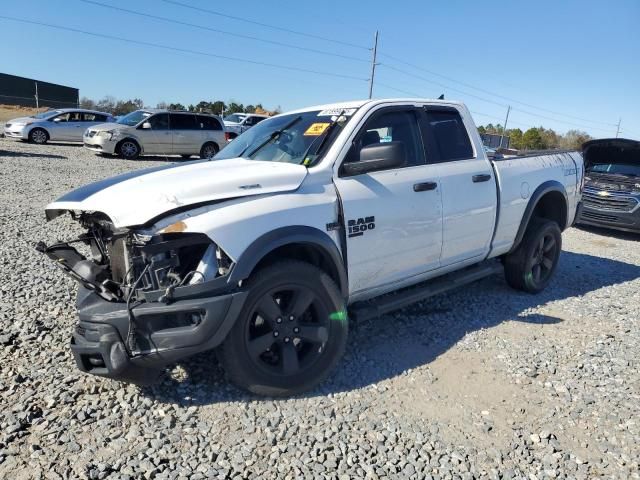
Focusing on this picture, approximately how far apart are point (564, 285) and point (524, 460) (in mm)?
3744

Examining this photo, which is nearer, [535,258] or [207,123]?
[535,258]

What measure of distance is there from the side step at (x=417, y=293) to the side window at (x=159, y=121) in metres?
14.7

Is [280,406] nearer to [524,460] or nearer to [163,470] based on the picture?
[163,470]

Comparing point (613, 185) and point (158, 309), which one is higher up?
point (613, 185)

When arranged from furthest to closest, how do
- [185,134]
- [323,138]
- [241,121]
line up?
[241,121] < [185,134] < [323,138]

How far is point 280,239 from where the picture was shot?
2.98 meters

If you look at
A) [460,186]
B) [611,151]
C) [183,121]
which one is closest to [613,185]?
[611,151]

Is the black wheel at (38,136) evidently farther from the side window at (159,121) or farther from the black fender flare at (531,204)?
the black fender flare at (531,204)

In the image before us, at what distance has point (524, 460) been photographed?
106 inches

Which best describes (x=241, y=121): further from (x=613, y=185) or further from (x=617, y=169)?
(x=613, y=185)

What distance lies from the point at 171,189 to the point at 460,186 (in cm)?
252

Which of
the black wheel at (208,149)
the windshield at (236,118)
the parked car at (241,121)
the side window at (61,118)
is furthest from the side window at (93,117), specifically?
the windshield at (236,118)

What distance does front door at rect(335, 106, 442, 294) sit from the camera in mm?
3455

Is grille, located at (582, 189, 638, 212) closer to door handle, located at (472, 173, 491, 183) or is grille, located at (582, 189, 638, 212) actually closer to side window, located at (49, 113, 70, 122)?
door handle, located at (472, 173, 491, 183)
